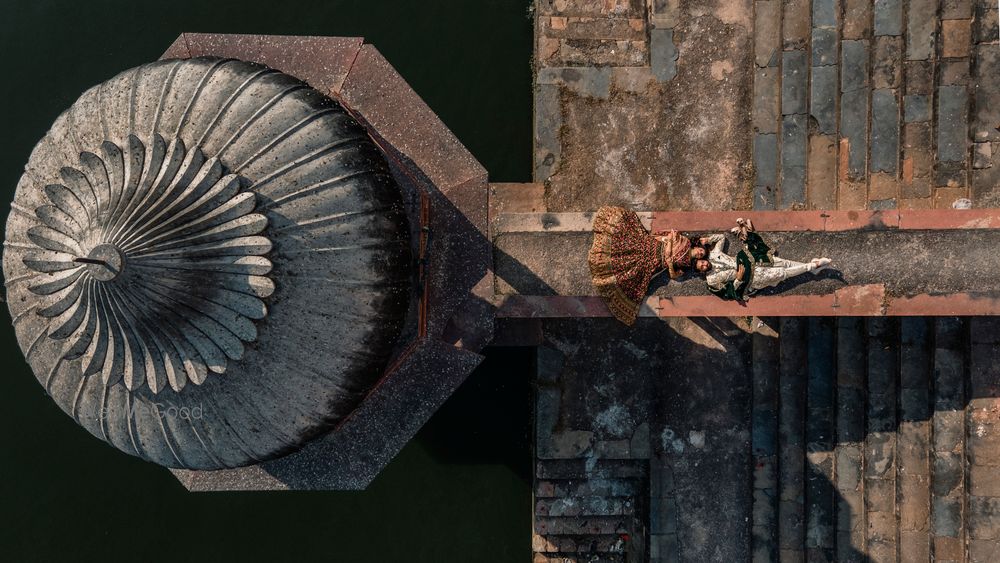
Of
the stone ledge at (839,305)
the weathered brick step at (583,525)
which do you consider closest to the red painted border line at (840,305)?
the stone ledge at (839,305)

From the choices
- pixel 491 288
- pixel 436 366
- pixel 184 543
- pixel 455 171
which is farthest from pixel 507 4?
pixel 184 543

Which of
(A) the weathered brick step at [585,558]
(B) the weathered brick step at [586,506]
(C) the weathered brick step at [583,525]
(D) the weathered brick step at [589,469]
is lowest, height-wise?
(A) the weathered brick step at [585,558]

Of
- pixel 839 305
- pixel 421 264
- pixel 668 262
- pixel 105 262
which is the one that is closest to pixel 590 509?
pixel 668 262

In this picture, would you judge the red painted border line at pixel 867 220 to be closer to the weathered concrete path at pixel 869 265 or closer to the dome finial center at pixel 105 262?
the weathered concrete path at pixel 869 265

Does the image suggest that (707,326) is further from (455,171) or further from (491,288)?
(455,171)

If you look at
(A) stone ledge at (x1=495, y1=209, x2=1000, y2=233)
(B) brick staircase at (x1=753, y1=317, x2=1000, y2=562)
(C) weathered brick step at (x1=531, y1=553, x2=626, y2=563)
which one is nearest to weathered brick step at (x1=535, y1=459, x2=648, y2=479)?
(C) weathered brick step at (x1=531, y1=553, x2=626, y2=563)
